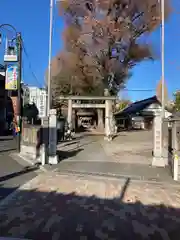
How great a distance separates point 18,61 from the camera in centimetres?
1570

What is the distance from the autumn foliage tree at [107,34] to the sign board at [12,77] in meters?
15.5

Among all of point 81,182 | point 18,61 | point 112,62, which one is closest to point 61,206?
point 81,182

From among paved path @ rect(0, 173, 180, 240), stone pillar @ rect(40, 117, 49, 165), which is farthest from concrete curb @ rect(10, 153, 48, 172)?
paved path @ rect(0, 173, 180, 240)

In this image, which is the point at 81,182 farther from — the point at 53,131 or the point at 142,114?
the point at 142,114

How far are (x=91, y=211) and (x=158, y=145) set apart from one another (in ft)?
23.7

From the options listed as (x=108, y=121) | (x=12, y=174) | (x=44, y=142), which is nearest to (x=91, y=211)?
(x=12, y=174)

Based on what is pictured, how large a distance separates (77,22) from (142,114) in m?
18.5

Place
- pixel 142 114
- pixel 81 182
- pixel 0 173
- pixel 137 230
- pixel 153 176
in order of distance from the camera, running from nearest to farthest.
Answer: pixel 137 230 < pixel 81 182 < pixel 0 173 < pixel 153 176 < pixel 142 114

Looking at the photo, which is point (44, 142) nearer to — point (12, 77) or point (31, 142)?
point (31, 142)

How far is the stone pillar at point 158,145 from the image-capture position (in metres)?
12.7

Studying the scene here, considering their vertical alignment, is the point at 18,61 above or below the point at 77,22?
below

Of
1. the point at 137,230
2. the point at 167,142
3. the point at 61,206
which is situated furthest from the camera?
the point at 167,142

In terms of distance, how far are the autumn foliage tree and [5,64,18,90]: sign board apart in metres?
15.5

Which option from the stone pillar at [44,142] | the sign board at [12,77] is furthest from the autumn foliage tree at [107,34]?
the stone pillar at [44,142]
